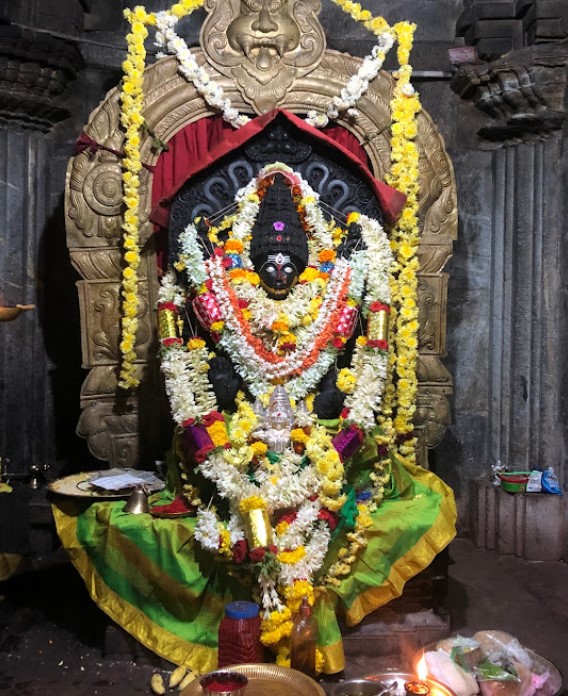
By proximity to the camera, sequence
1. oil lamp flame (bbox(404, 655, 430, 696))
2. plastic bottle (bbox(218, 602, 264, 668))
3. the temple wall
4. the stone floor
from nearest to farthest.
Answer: oil lamp flame (bbox(404, 655, 430, 696)) → plastic bottle (bbox(218, 602, 264, 668)) → the stone floor → the temple wall

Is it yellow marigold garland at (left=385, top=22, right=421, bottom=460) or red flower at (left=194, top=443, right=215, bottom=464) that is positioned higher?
yellow marigold garland at (left=385, top=22, right=421, bottom=460)

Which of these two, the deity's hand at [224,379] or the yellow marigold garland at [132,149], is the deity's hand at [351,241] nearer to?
the deity's hand at [224,379]

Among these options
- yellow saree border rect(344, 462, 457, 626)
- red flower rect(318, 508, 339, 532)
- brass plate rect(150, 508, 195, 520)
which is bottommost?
yellow saree border rect(344, 462, 457, 626)

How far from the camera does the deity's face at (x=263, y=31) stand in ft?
17.0

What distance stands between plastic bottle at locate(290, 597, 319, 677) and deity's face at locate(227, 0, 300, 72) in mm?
3496

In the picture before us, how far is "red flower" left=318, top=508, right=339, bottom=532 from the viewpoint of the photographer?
3986 mm

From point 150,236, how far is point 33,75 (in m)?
1.48

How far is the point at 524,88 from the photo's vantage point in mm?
5625

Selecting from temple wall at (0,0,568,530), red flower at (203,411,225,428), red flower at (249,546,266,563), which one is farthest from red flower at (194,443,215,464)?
temple wall at (0,0,568,530)

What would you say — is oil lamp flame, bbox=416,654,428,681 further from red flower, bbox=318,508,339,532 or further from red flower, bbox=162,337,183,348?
red flower, bbox=162,337,183,348

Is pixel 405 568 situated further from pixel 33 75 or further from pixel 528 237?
pixel 33 75

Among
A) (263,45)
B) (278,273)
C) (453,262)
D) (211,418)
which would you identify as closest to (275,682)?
(211,418)

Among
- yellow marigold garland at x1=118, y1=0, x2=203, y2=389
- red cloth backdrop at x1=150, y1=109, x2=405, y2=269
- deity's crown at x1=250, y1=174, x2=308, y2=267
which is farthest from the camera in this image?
yellow marigold garland at x1=118, y1=0, x2=203, y2=389

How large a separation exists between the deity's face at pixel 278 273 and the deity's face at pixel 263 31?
5.16 ft
